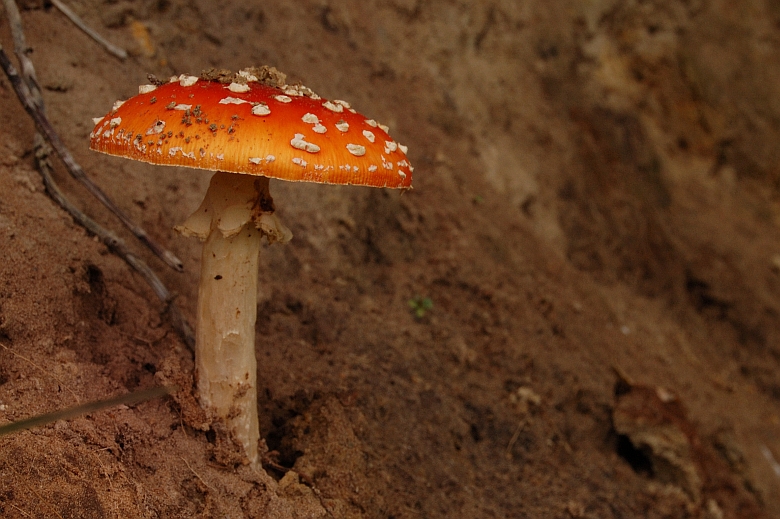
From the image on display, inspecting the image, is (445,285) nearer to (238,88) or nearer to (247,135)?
(238,88)

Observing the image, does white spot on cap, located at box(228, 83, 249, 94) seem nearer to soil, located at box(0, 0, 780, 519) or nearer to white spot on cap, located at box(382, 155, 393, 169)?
white spot on cap, located at box(382, 155, 393, 169)

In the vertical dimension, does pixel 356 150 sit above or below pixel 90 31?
above

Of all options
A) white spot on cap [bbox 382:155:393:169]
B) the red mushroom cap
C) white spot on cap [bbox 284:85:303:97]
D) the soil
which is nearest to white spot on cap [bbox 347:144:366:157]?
the red mushroom cap

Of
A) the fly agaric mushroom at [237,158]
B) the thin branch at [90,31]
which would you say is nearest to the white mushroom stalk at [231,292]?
the fly agaric mushroom at [237,158]

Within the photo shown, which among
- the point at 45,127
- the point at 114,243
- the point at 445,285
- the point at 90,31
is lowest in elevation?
the point at 445,285

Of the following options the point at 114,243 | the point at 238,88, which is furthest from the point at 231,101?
the point at 114,243

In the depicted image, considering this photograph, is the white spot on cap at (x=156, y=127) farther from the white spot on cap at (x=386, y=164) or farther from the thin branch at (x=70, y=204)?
the thin branch at (x=70, y=204)
